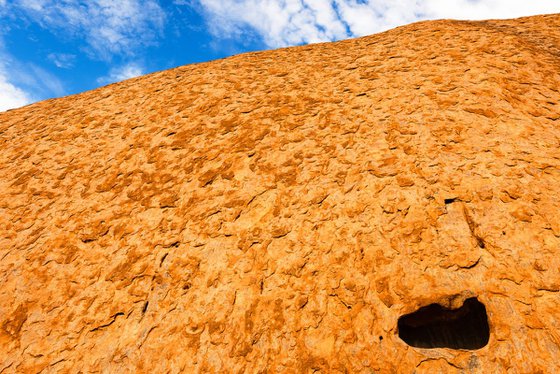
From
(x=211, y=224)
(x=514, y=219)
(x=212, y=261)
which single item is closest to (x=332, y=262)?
(x=212, y=261)

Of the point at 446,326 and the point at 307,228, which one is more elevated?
the point at 307,228

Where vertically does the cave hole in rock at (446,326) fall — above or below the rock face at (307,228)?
below

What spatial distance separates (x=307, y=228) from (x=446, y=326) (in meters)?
1.62

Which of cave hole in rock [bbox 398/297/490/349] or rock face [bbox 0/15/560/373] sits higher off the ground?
rock face [bbox 0/15/560/373]

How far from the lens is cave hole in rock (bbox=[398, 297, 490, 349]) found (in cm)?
274

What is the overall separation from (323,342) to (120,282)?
2.37 metres

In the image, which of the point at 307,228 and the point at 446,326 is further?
the point at 307,228

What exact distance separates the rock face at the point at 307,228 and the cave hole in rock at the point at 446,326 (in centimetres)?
2

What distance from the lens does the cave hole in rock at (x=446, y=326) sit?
8.99ft

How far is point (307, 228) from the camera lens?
3688mm

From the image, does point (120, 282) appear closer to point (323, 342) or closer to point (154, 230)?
point (154, 230)

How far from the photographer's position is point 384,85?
571 cm

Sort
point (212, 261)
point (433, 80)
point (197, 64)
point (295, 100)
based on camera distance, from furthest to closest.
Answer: point (197, 64)
point (295, 100)
point (433, 80)
point (212, 261)

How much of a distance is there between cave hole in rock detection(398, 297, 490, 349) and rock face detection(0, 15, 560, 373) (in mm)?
18
